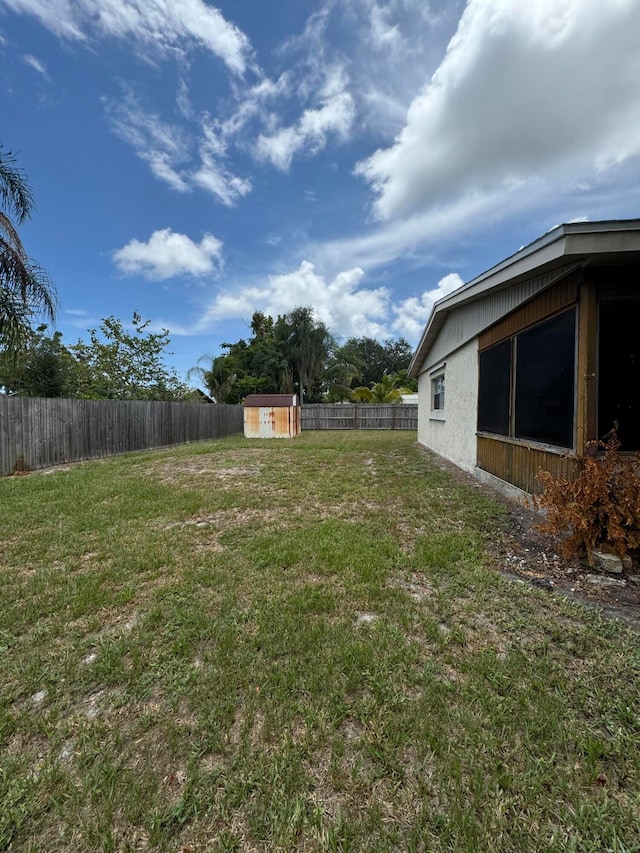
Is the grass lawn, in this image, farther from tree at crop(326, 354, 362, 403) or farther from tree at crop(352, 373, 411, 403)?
tree at crop(326, 354, 362, 403)

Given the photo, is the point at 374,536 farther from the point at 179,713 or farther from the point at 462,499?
the point at 179,713

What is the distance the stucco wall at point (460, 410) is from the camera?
699cm

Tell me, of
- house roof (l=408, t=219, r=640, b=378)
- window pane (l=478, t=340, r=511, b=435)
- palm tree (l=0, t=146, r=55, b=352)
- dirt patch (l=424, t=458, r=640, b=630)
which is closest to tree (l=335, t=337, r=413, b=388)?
window pane (l=478, t=340, r=511, b=435)

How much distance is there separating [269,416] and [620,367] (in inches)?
518

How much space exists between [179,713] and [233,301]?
29937 mm

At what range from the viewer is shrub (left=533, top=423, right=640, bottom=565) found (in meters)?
2.74

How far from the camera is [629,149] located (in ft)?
19.1

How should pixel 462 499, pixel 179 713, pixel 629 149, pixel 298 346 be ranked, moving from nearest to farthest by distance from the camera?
pixel 179 713, pixel 462 499, pixel 629 149, pixel 298 346

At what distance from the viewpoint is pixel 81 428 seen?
9.41 m

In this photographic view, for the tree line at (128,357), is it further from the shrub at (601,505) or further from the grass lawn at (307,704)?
the shrub at (601,505)

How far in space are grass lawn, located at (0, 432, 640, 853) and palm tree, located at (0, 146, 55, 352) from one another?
6186 millimetres

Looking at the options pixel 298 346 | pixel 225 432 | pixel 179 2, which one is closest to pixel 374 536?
pixel 179 2

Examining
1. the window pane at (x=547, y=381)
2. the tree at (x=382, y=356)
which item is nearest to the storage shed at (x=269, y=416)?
the window pane at (x=547, y=381)

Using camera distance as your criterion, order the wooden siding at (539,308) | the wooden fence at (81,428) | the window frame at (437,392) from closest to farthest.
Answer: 1. the wooden siding at (539,308)
2. the wooden fence at (81,428)
3. the window frame at (437,392)
